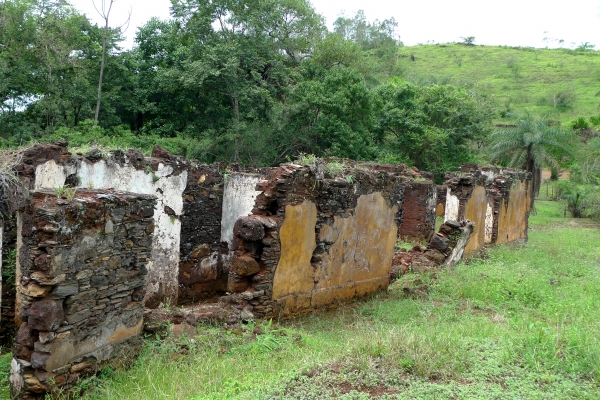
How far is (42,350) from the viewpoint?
14.7 feet

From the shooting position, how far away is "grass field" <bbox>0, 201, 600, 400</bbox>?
4.20 metres

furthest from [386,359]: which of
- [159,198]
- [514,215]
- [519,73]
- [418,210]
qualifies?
[519,73]

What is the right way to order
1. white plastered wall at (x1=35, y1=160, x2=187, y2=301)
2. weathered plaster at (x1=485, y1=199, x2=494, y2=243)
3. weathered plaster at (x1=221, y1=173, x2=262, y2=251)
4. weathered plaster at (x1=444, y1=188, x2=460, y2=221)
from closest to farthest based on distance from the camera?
white plastered wall at (x1=35, y1=160, x2=187, y2=301) < weathered plaster at (x1=221, y1=173, x2=262, y2=251) < weathered plaster at (x1=444, y1=188, x2=460, y2=221) < weathered plaster at (x1=485, y1=199, x2=494, y2=243)

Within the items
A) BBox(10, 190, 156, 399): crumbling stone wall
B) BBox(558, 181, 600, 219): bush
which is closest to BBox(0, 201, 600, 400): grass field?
BBox(10, 190, 156, 399): crumbling stone wall

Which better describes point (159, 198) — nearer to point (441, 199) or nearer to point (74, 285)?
point (74, 285)

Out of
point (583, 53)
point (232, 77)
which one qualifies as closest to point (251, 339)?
point (232, 77)

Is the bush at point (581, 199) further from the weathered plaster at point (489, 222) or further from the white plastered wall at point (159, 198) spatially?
the white plastered wall at point (159, 198)

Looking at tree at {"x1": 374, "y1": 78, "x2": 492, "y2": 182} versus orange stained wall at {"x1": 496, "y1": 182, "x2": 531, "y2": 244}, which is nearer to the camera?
orange stained wall at {"x1": 496, "y1": 182, "x2": 531, "y2": 244}

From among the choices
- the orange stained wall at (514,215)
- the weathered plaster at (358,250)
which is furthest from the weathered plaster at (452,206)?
the weathered plaster at (358,250)

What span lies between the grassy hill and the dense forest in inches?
539

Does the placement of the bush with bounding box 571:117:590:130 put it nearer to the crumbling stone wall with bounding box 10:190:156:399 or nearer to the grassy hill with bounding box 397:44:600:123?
the grassy hill with bounding box 397:44:600:123

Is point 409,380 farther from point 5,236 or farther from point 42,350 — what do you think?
point 5,236

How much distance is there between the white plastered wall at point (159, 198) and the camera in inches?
316

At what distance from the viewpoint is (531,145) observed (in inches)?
1030
